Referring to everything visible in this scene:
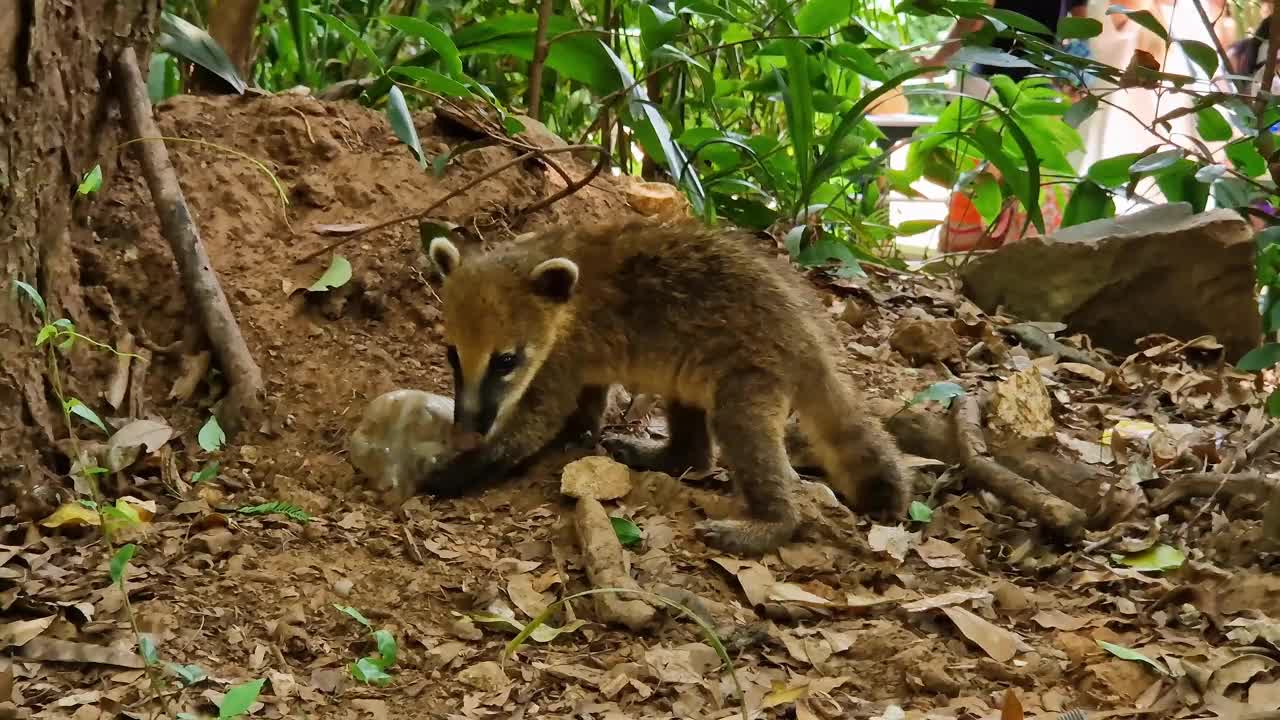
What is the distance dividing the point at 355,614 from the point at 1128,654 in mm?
2068

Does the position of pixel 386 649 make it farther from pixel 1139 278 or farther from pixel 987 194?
pixel 1139 278

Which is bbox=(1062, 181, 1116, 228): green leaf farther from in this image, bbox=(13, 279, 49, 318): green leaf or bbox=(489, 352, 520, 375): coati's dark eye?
bbox=(13, 279, 49, 318): green leaf

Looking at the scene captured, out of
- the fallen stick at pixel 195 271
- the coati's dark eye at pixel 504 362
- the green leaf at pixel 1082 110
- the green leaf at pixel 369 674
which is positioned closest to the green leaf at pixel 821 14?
the green leaf at pixel 1082 110

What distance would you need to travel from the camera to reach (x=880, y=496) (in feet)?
12.2

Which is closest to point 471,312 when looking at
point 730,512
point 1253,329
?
point 730,512

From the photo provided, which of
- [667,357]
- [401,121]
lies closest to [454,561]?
[667,357]

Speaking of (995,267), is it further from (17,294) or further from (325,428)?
(17,294)

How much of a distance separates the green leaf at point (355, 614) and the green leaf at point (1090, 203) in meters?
4.62

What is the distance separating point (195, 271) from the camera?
3.81 metres

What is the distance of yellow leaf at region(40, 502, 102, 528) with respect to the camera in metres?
3.08

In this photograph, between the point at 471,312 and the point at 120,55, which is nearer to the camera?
the point at 120,55

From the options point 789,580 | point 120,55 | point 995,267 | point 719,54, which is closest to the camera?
point 789,580

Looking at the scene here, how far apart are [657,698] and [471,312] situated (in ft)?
5.76

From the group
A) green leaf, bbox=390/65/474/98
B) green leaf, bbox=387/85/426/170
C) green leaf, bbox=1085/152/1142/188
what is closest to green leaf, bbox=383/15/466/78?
green leaf, bbox=390/65/474/98
